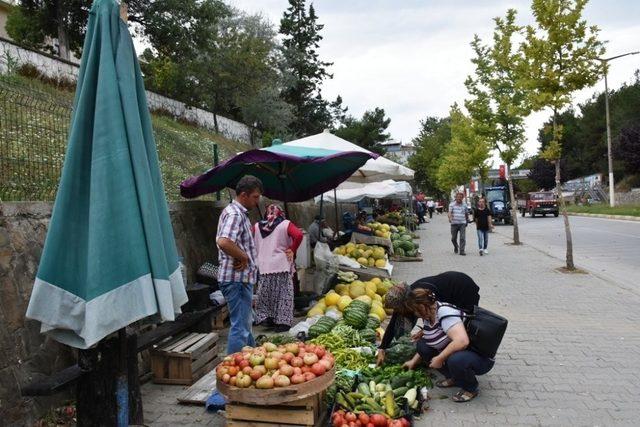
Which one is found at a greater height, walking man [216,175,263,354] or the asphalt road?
walking man [216,175,263,354]

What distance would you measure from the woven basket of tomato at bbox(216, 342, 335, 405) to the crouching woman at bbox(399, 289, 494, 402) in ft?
3.37

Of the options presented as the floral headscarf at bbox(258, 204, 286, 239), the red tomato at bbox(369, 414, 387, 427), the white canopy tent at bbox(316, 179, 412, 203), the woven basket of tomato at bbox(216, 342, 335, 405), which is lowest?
the red tomato at bbox(369, 414, 387, 427)

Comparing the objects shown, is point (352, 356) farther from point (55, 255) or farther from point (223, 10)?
point (223, 10)

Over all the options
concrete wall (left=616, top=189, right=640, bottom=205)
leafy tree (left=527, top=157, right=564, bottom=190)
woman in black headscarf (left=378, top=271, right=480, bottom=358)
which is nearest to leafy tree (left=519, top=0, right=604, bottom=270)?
woman in black headscarf (left=378, top=271, right=480, bottom=358)

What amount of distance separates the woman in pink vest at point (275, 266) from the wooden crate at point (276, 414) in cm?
321

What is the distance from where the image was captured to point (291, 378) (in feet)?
12.2

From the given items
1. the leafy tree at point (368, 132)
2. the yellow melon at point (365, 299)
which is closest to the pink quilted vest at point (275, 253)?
the yellow melon at point (365, 299)

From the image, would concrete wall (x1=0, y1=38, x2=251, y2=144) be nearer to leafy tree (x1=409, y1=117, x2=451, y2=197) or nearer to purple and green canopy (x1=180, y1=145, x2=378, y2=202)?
purple and green canopy (x1=180, y1=145, x2=378, y2=202)

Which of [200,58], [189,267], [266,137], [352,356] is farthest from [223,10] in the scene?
[352,356]

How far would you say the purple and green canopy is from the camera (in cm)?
732

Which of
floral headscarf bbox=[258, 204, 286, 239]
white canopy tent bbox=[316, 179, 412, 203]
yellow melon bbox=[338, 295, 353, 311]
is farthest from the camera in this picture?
white canopy tent bbox=[316, 179, 412, 203]

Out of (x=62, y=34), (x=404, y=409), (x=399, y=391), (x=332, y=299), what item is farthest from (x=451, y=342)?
(x=62, y=34)

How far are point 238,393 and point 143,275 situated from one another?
4.01ft

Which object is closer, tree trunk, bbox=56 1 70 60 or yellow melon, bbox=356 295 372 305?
yellow melon, bbox=356 295 372 305
